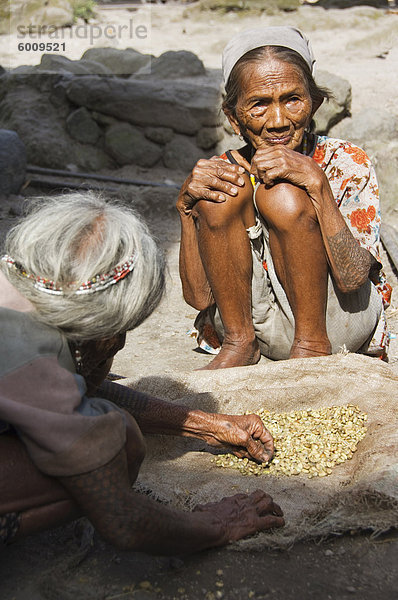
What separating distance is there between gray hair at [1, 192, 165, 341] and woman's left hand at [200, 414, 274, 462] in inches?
28.7

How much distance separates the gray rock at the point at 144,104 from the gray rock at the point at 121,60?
0.73m

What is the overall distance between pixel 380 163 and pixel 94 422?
4.80 metres

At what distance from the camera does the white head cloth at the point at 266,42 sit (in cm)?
296

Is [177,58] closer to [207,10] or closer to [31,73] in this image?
[31,73]

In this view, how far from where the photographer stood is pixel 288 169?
2.86 metres

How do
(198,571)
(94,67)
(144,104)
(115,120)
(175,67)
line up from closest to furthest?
(198,571)
(144,104)
(115,120)
(94,67)
(175,67)

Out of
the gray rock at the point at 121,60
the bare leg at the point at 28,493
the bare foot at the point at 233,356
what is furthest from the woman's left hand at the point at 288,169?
the gray rock at the point at 121,60

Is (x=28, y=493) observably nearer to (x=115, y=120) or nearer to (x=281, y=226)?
(x=281, y=226)

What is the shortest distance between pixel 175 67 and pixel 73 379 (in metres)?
6.82

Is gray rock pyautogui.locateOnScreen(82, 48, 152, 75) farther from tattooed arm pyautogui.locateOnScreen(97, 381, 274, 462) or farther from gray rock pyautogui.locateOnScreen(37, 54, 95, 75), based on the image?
tattooed arm pyautogui.locateOnScreen(97, 381, 274, 462)

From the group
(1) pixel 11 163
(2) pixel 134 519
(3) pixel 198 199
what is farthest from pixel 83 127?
(2) pixel 134 519

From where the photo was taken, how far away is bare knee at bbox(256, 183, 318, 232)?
2.86m

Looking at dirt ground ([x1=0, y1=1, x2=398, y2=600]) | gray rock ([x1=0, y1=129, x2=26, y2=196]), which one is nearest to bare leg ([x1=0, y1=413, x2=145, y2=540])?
dirt ground ([x1=0, y1=1, x2=398, y2=600])

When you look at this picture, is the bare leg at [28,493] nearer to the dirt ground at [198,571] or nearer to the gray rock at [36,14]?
the dirt ground at [198,571]
